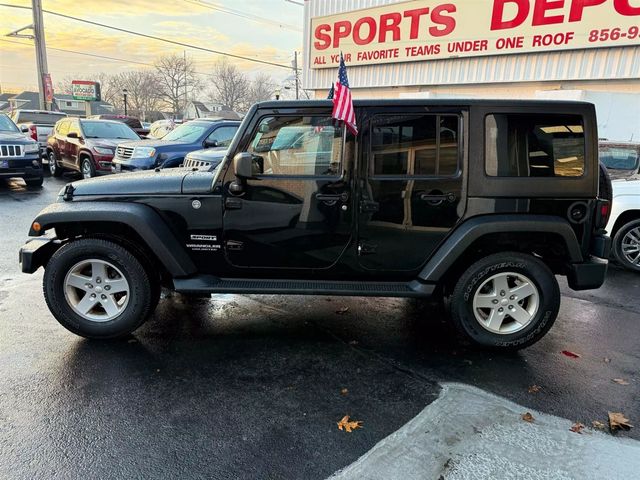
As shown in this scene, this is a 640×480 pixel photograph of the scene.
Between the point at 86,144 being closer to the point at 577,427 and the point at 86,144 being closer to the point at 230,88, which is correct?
the point at 577,427

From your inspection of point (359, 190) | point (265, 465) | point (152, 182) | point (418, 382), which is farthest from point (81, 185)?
point (418, 382)

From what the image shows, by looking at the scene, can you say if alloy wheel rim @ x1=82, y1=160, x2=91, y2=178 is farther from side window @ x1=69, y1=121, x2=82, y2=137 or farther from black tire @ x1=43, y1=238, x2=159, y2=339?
black tire @ x1=43, y1=238, x2=159, y2=339

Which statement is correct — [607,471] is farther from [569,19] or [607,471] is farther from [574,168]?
[569,19]

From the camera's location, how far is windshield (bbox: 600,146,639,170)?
23.6 ft

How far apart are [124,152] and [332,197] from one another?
825 cm

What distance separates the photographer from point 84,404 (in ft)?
9.69

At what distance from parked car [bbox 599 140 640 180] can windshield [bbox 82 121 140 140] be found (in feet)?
35.8

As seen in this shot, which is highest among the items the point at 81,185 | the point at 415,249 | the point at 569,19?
the point at 569,19

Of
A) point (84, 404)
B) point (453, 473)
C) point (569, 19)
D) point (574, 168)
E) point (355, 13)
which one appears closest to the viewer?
point (453, 473)

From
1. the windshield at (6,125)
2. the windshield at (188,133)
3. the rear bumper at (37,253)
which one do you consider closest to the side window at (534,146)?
the rear bumper at (37,253)

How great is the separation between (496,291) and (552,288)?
16.2 inches

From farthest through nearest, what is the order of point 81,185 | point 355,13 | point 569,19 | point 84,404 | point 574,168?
point 355,13
point 569,19
point 81,185
point 574,168
point 84,404

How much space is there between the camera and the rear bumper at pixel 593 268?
144 inches

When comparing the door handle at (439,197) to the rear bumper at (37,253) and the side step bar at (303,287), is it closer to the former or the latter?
the side step bar at (303,287)
